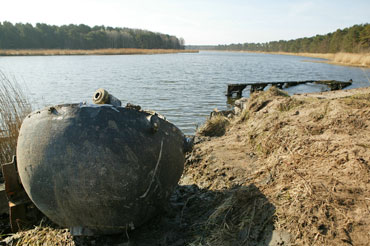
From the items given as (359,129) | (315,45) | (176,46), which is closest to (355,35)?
(315,45)

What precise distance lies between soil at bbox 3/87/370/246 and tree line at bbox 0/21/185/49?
88852 millimetres

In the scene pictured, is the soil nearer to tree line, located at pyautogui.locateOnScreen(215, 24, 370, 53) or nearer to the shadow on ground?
the shadow on ground

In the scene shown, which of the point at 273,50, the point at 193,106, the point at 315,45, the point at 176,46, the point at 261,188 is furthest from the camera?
the point at 273,50

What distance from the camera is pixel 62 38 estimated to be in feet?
303

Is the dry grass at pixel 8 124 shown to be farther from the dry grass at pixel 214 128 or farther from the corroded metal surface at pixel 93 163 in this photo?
the dry grass at pixel 214 128

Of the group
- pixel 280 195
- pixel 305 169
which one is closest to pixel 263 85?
pixel 305 169

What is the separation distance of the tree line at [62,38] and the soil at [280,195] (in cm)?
8885

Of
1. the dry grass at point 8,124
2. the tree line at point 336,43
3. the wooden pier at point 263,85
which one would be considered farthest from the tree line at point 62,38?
the dry grass at point 8,124

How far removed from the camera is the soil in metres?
2.50

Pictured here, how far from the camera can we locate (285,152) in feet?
12.9

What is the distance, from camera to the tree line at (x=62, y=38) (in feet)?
261

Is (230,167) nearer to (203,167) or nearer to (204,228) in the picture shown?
(203,167)

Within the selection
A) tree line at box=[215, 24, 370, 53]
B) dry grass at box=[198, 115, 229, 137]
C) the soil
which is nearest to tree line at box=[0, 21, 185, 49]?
tree line at box=[215, 24, 370, 53]

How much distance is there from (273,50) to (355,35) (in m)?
89.1
